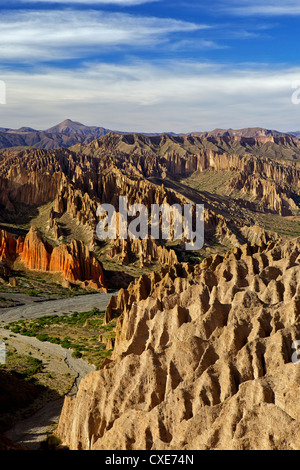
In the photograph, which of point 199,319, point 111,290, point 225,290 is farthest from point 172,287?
point 111,290

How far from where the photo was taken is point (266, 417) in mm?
20359

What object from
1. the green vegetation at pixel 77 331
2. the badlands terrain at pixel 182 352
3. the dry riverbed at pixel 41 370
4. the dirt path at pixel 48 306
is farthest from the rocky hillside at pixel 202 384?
the dirt path at pixel 48 306

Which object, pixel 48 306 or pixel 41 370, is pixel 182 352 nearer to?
pixel 41 370

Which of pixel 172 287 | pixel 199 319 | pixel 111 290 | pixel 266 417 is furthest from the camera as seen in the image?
pixel 111 290

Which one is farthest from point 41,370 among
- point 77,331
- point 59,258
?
→ point 59,258

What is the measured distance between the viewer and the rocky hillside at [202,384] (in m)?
21.1

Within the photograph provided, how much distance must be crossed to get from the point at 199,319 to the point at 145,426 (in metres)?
15.2

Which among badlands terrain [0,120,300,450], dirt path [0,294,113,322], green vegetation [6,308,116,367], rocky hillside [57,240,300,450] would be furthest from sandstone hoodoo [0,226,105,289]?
rocky hillside [57,240,300,450]

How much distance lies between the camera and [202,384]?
25750 millimetres

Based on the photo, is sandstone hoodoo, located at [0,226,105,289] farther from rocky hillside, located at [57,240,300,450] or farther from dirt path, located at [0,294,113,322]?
rocky hillside, located at [57,240,300,450]

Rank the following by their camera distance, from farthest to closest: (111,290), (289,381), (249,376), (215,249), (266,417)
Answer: (215,249) < (111,290) < (249,376) < (289,381) < (266,417)

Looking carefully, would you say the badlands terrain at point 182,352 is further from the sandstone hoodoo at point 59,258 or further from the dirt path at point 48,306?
the sandstone hoodoo at point 59,258
